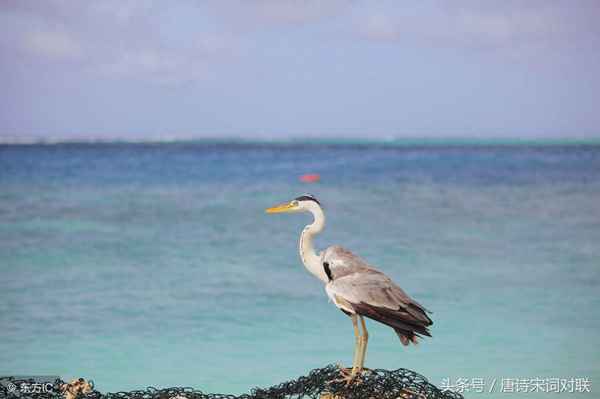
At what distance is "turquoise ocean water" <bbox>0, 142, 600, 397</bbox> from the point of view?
18.4ft

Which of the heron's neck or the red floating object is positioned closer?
the heron's neck

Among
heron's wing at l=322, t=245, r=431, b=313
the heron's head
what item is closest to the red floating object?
the heron's head

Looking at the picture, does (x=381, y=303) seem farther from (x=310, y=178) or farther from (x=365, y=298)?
(x=310, y=178)

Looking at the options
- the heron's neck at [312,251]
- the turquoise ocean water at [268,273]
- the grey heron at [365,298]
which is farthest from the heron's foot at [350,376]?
the turquoise ocean water at [268,273]

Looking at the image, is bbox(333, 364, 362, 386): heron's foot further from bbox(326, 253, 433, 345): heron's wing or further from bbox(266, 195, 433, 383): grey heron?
bbox(326, 253, 433, 345): heron's wing

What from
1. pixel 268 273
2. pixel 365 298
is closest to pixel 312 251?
pixel 365 298

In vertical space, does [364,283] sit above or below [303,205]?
below

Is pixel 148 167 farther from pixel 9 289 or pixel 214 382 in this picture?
pixel 214 382

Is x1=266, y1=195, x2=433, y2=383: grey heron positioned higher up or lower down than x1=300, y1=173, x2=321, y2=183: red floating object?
lower down

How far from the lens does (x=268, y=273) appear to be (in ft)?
24.3

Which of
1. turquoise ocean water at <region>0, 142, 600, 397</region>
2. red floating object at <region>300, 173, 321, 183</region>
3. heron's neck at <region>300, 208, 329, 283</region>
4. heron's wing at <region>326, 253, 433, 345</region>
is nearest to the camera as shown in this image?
heron's wing at <region>326, 253, 433, 345</region>

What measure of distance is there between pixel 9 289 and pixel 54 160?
849 centimetres

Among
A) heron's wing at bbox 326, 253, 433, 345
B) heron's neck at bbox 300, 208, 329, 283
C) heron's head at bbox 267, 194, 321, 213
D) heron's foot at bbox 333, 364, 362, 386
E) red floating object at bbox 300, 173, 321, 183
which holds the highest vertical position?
red floating object at bbox 300, 173, 321, 183

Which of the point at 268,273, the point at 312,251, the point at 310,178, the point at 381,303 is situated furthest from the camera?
the point at 310,178
